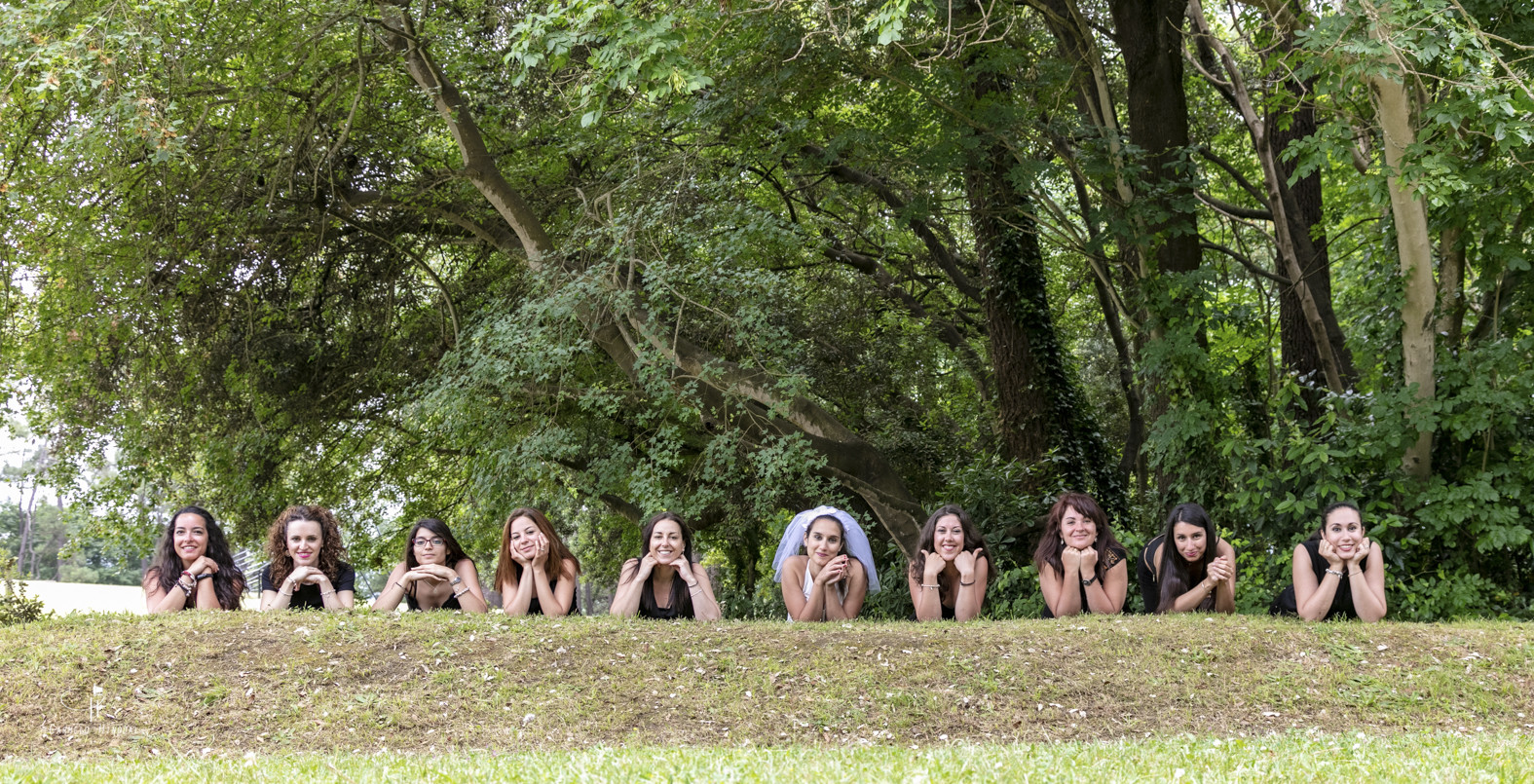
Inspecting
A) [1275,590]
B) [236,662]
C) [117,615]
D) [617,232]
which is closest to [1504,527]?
[1275,590]

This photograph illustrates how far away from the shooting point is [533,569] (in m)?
7.49

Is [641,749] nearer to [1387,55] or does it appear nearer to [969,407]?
[1387,55]

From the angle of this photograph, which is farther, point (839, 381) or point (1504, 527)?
point (839, 381)

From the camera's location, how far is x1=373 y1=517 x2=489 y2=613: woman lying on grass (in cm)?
738

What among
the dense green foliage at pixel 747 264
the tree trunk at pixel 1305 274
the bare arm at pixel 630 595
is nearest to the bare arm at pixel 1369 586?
the dense green foliage at pixel 747 264

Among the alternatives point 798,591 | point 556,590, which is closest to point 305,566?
point 556,590

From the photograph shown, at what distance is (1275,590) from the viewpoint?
29.9 feet

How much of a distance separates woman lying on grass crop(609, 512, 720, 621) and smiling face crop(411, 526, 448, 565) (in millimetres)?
1171

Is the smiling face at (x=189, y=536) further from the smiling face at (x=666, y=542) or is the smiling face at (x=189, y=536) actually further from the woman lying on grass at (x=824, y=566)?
the woman lying on grass at (x=824, y=566)

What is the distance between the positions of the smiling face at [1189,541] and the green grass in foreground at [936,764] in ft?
6.32

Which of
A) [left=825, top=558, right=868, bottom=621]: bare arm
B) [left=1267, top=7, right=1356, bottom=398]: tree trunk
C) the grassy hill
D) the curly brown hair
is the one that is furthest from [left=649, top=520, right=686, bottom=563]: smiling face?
[left=1267, top=7, right=1356, bottom=398]: tree trunk

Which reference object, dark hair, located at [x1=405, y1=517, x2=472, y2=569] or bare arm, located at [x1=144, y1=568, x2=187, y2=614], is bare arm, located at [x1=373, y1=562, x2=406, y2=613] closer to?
dark hair, located at [x1=405, y1=517, x2=472, y2=569]

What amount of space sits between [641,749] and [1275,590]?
6.03 metres

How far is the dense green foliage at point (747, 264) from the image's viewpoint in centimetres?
841
